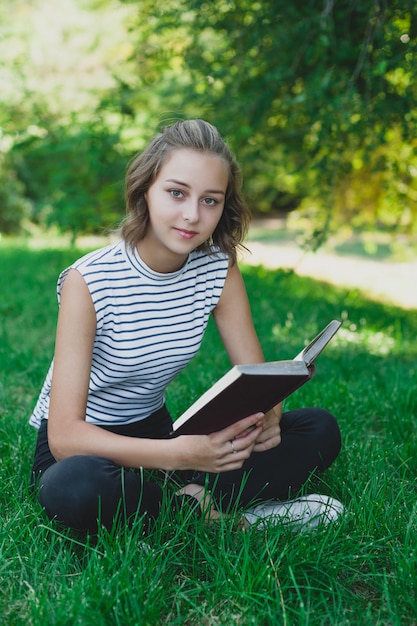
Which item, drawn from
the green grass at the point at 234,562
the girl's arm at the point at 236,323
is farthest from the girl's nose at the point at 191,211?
the green grass at the point at 234,562

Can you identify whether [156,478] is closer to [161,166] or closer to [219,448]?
[219,448]

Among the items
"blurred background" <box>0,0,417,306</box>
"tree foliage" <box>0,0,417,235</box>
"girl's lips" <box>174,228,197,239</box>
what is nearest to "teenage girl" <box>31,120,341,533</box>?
"girl's lips" <box>174,228,197,239</box>

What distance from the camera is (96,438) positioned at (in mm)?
1826

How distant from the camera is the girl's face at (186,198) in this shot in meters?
1.98

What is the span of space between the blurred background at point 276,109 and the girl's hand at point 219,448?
126cm

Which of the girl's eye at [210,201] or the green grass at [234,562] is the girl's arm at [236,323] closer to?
the girl's eye at [210,201]

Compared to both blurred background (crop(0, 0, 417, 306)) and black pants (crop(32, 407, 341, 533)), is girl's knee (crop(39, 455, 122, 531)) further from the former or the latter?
blurred background (crop(0, 0, 417, 306))

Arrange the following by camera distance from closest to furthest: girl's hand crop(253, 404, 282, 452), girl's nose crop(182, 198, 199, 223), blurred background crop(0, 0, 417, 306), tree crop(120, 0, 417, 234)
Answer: girl's nose crop(182, 198, 199, 223) < girl's hand crop(253, 404, 282, 452) < tree crop(120, 0, 417, 234) < blurred background crop(0, 0, 417, 306)

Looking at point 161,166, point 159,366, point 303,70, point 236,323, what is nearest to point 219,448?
point 159,366

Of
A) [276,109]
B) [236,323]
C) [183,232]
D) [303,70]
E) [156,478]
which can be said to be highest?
[303,70]

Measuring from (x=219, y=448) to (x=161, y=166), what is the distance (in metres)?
0.81

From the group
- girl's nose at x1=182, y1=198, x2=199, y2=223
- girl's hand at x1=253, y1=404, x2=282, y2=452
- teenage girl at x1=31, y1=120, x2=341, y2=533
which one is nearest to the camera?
teenage girl at x1=31, y1=120, x2=341, y2=533

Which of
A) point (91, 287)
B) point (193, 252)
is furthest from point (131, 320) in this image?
point (193, 252)

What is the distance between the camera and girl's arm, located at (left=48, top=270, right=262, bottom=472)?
1.82 meters
